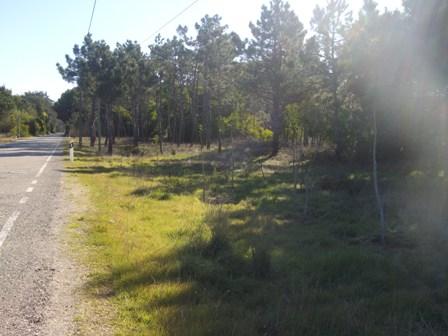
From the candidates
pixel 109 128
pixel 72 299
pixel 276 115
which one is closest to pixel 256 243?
pixel 72 299

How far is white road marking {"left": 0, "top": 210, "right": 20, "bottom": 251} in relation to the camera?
7.66 meters

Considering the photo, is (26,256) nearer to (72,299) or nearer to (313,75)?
(72,299)

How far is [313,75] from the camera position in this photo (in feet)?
Answer: 108

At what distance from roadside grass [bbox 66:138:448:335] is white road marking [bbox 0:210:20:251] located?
1.22 meters

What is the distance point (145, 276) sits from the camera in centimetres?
583

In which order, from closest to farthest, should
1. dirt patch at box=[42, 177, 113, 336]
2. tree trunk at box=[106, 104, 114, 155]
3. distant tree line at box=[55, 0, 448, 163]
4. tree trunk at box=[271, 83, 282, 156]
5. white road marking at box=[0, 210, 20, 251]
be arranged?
dirt patch at box=[42, 177, 113, 336]
white road marking at box=[0, 210, 20, 251]
distant tree line at box=[55, 0, 448, 163]
tree trunk at box=[271, 83, 282, 156]
tree trunk at box=[106, 104, 114, 155]

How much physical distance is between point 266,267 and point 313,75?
2834 centimetres

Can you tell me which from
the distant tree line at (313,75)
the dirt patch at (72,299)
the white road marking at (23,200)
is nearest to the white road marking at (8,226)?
the dirt patch at (72,299)

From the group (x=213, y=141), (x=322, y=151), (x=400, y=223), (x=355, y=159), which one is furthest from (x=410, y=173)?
(x=213, y=141)

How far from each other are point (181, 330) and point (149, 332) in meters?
0.30

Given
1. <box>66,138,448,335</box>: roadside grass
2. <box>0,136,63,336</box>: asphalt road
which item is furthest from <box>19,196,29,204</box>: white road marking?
<box>66,138,448,335</box>: roadside grass

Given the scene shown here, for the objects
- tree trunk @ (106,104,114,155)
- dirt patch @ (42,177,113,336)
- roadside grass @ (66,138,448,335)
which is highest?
tree trunk @ (106,104,114,155)

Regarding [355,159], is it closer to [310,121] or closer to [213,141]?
[310,121]

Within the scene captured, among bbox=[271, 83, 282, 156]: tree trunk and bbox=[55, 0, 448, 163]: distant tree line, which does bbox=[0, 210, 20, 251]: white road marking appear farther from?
bbox=[271, 83, 282, 156]: tree trunk
